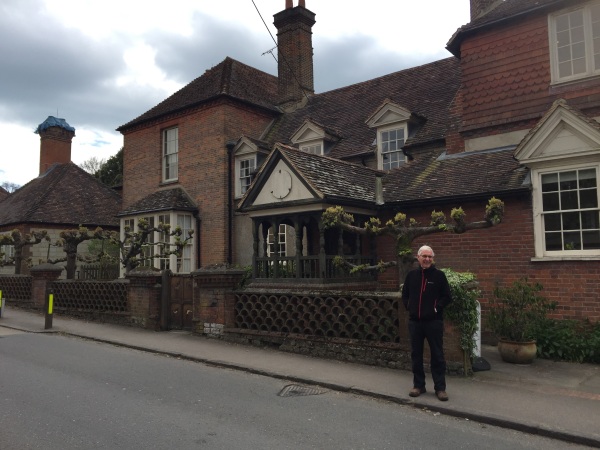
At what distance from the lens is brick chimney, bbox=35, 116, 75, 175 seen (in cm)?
3117

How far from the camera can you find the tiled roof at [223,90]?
757 inches

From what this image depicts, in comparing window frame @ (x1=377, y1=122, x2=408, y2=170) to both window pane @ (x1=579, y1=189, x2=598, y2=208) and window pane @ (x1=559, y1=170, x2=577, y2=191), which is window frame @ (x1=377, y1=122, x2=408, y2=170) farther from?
window pane @ (x1=579, y1=189, x2=598, y2=208)

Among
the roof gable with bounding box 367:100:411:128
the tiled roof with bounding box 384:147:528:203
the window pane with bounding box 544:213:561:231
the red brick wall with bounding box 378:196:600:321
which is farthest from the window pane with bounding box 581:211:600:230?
the roof gable with bounding box 367:100:411:128

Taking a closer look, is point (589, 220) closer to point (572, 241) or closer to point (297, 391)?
point (572, 241)

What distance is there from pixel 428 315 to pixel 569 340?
390 centimetres

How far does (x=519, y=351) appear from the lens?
7.76 metres

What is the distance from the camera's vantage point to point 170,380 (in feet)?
23.6

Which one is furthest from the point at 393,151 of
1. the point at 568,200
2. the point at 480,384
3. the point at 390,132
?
the point at 480,384

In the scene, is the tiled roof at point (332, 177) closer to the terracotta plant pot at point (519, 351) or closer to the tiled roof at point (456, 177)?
the tiled roof at point (456, 177)

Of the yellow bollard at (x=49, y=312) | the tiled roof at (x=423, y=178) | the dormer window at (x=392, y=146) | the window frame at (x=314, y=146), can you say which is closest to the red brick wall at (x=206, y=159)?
the window frame at (x=314, y=146)

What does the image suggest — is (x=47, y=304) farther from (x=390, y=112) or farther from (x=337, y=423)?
(x=390, y=112)

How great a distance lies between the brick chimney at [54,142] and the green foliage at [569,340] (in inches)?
1208

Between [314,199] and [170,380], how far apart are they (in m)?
5.49

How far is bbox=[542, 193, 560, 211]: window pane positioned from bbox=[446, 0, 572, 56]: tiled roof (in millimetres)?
4522
